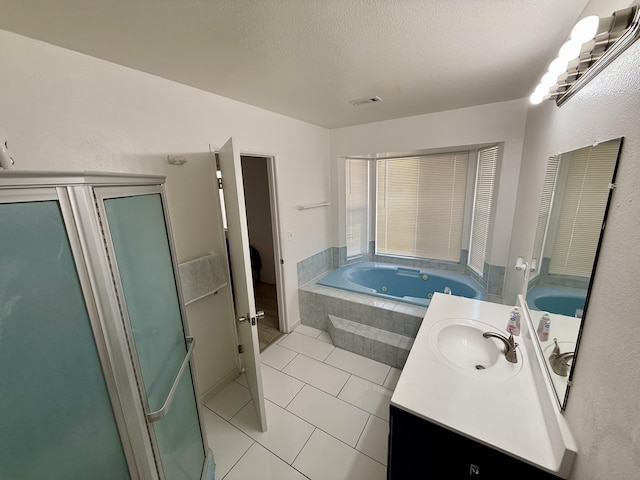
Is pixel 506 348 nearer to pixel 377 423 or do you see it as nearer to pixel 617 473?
pixel 617 473

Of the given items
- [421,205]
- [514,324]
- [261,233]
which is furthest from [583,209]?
[261,233]

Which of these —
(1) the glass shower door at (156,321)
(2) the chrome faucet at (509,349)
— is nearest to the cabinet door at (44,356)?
(1) the glass shower door at (156,321)

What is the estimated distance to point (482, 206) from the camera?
9.29 ft

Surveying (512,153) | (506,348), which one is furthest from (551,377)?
(512,153)

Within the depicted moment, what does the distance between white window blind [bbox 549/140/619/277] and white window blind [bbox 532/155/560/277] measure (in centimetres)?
22

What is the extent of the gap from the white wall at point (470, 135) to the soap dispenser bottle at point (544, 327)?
5.29 feet

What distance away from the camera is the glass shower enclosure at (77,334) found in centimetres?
56

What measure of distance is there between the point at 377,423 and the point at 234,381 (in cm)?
131

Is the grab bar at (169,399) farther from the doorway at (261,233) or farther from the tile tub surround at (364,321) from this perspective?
the doorway at (261,233)

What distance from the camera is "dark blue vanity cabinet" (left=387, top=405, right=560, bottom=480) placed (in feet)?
2.90

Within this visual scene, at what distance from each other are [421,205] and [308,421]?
291 centimetres

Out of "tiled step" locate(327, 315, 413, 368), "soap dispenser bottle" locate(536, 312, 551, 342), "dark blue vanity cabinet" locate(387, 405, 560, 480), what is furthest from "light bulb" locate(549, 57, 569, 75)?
"tiled step" locate(327, 315, 413, 368)

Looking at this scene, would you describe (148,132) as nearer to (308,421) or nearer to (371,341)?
(308,421)

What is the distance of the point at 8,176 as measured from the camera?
0.53 m
